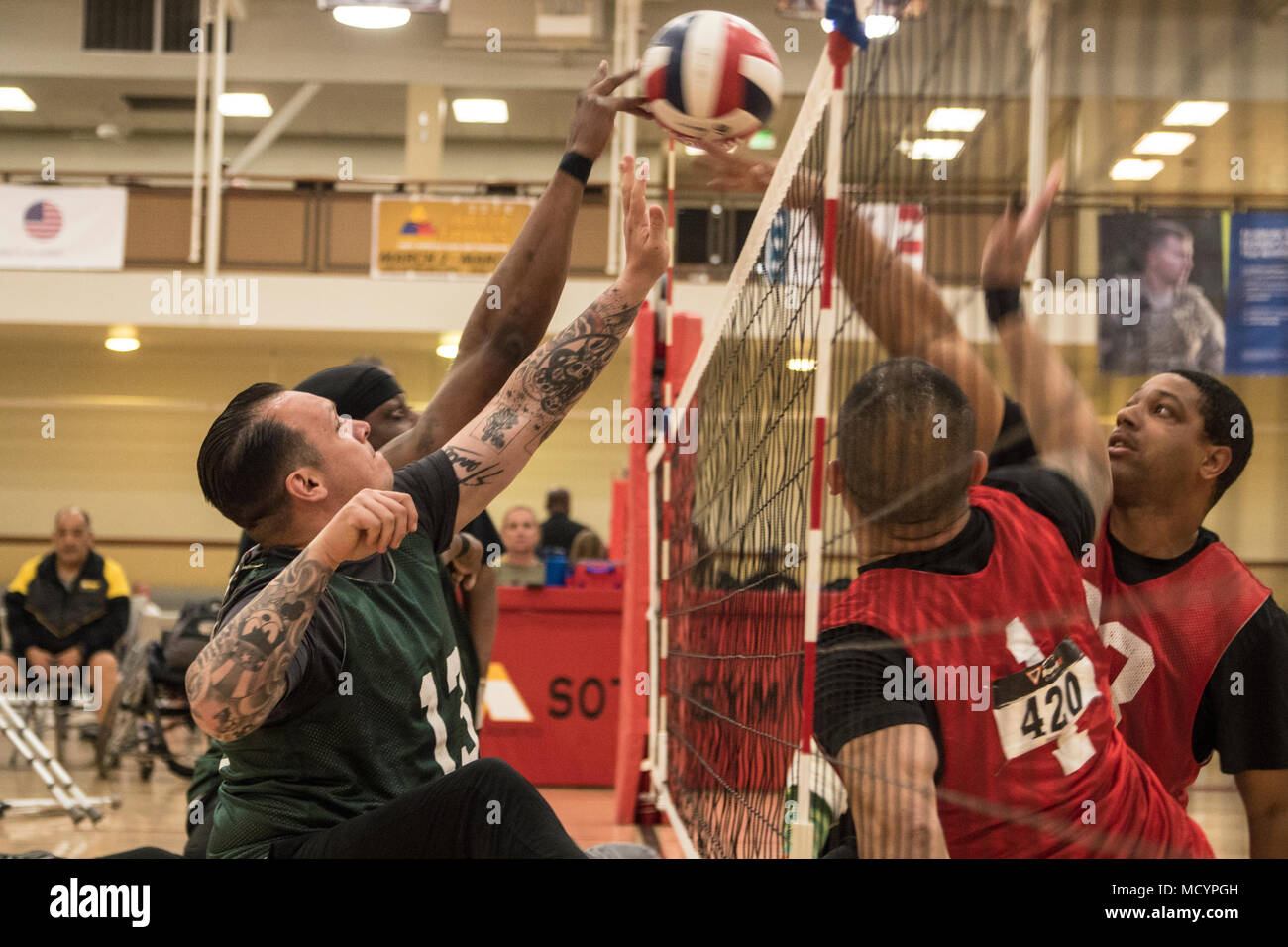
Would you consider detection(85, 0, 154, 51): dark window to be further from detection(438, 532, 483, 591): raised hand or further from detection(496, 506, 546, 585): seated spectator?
detection(438, 532, 483, 591): raised hand

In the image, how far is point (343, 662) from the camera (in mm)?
1695

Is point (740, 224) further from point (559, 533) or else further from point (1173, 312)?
point (1173, 312)

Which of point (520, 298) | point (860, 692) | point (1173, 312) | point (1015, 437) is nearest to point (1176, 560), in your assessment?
point (1015, 437)

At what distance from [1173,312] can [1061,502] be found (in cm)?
438

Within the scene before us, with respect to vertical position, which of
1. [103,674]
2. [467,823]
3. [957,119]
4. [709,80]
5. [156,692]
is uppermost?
[957,119]

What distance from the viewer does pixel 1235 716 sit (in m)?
2.33

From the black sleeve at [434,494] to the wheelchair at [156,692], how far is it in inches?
203

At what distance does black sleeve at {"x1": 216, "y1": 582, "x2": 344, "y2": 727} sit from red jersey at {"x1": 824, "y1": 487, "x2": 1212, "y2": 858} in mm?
809

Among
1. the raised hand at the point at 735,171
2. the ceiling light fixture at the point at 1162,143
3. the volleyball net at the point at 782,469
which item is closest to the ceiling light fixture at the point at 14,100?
the volleyball net at the point at 782,469

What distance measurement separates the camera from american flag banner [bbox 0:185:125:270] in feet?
39.9

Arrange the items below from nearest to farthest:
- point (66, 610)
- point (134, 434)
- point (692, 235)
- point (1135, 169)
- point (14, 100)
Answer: point (66, 610), point (1135, 169), point (692, 235), point (14, 100), point (134, 434)

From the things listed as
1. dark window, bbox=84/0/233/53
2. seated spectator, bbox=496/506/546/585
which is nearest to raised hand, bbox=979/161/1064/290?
seated spectator, bbox=496/506/546/585
